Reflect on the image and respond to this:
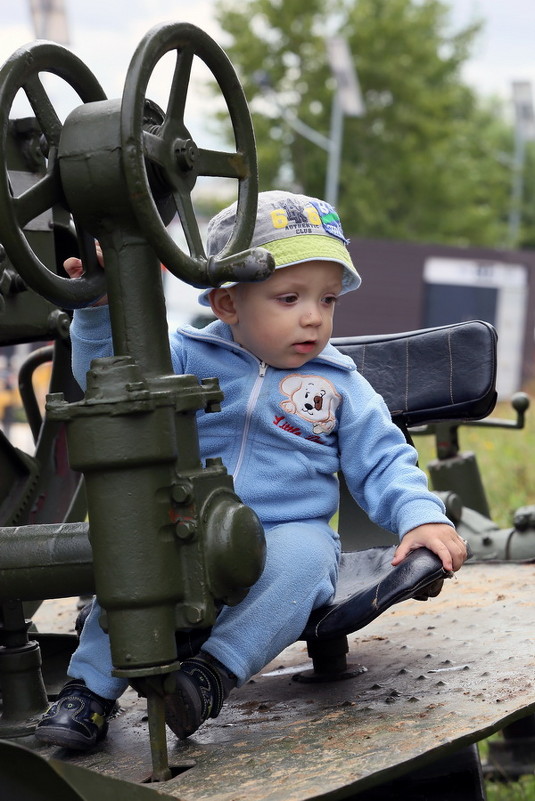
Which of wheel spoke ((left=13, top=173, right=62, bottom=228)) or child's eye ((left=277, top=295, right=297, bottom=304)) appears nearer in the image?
wheel spoke ((left=13, top=173, right=62, bottom=228))

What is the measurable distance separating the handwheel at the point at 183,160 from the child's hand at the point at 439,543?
600mm

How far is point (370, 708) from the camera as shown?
7.40ft

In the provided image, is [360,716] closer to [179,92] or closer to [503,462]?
[179,92]

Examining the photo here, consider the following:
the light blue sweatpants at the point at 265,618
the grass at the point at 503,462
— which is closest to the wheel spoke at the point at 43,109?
the light blue sweatpants at the point at 265,618

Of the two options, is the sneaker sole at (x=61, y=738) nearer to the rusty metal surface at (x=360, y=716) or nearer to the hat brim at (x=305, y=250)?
the rusty metal surface at (x=360, y=716)

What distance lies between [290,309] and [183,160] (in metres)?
0.52

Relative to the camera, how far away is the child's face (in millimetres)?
2363

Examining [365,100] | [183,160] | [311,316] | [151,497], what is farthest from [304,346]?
[365,100]

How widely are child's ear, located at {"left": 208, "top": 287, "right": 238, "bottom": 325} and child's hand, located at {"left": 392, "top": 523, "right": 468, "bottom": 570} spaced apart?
540mm

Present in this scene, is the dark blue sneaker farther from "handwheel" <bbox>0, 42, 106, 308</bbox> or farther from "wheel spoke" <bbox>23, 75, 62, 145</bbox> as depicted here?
"wheel spoke" <bbox>23, 75, 62, 145</bbox>

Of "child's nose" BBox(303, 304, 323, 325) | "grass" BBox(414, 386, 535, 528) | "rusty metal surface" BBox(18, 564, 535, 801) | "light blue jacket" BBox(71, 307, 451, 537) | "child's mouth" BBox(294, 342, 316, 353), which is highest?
"child's nose" BBox(303, 304, 323, 325)

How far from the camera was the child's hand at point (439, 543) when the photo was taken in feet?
7.22

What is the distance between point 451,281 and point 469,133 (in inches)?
492

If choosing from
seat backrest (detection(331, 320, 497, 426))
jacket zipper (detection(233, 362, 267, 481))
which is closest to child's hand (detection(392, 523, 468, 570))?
jacket zipper (detection(233, 362, 267, 481))
